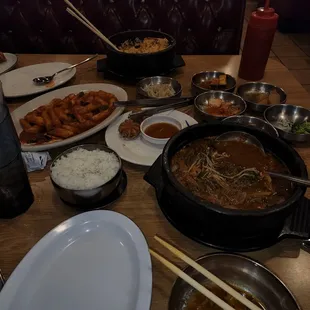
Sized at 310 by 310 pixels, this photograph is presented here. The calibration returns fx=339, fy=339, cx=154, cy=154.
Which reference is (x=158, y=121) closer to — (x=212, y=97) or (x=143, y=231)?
(x=212, y=97)

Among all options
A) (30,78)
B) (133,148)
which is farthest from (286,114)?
(30,78)

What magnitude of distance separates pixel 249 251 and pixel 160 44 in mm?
1533

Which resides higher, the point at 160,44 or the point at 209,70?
the point at 160,44

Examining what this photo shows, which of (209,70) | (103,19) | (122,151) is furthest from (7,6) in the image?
(122,151)

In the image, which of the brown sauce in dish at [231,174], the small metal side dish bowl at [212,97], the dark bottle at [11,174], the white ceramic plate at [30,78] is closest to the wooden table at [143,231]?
the dark bottle at [11,174]

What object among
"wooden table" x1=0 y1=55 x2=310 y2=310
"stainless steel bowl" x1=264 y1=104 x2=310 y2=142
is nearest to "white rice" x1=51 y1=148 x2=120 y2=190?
"wooden table" x1=0 y1=55 x2=310 y2=310

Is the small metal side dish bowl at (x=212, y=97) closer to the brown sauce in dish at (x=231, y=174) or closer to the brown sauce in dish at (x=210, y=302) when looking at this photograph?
the brown sauce in dish at (x=231, y=174)

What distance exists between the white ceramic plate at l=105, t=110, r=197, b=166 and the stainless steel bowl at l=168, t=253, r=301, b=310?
0.53 m

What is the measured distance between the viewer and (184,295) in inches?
39.3

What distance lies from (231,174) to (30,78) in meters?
1.48

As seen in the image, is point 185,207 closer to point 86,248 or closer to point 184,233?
point 184,233

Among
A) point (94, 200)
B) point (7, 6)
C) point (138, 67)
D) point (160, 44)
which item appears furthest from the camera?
point (7, 6)

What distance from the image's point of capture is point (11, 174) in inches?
46.6

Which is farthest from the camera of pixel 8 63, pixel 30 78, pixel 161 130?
pixel 8 63
